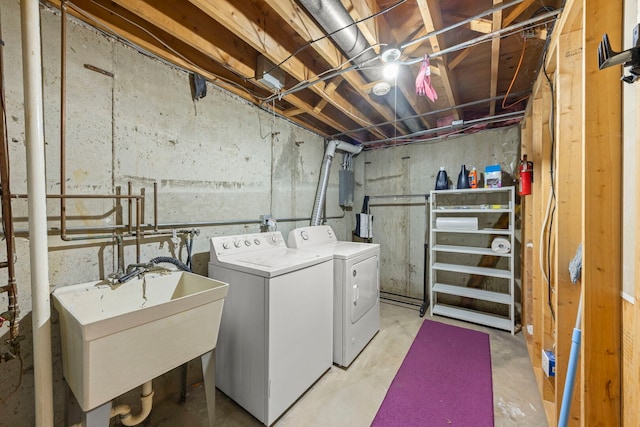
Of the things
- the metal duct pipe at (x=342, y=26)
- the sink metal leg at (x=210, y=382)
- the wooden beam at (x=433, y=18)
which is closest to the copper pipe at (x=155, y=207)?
the sink metal leg at (x=210, y=382)

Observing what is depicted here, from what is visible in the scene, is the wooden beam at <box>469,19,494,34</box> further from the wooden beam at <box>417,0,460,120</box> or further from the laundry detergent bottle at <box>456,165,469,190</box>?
the laundry detergent bottle at <box>456,165,469,190</box>

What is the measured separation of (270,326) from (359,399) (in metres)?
0.90

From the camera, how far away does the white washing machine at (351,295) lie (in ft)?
6.70

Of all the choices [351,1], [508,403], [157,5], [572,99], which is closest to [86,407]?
[157,5]

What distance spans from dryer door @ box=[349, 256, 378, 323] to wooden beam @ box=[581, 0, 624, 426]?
1397 millimetres

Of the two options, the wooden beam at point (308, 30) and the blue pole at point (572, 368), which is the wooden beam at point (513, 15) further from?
the blue pole at point (572, 368)

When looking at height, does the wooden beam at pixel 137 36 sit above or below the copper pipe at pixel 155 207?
above

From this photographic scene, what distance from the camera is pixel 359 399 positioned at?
1713mm

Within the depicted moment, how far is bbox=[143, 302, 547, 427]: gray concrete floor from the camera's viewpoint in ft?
5.04

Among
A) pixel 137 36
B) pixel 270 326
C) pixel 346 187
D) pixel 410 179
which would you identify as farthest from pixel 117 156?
pixel 410 179

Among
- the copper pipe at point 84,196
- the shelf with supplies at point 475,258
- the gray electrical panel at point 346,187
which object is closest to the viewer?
the copper pipe at point 84,196

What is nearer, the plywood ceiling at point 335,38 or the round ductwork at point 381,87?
the plywood ceiling at point 335,38

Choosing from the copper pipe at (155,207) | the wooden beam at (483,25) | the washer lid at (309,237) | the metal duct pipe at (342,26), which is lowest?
the washer lid at (309,237)

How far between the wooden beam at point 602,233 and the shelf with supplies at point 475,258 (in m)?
1.90
